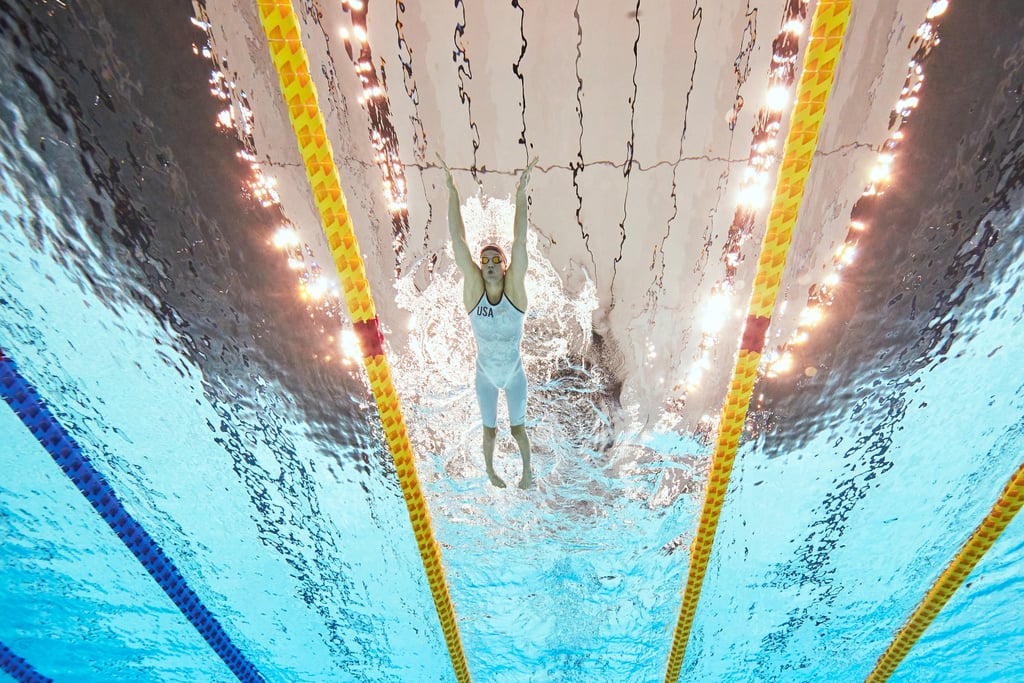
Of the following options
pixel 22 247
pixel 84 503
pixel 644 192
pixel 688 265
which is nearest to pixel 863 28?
pixel 644 192

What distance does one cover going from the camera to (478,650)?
421 centimetres

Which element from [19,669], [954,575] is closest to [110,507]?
[19,669]

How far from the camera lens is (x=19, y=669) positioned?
4453 mm

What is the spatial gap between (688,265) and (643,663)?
400 centimetres

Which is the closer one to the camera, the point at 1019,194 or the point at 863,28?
the point at 863,28

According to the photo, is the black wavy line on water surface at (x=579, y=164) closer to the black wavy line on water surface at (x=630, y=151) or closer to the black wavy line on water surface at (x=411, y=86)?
the black wavy line on water surface at (x=630, y=151)

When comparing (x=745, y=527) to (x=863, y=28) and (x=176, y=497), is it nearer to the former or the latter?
(x=863, y=28)

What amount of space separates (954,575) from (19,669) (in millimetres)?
7866

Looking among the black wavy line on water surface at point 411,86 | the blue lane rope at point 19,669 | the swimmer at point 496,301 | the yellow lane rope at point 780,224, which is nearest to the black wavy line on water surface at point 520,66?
the swimmer at point 496,301

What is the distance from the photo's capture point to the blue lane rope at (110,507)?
239cm

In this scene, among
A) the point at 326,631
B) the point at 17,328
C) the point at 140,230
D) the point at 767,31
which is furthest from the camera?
the point at 326,631

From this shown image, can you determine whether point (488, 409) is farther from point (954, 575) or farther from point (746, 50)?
point (954, 575)

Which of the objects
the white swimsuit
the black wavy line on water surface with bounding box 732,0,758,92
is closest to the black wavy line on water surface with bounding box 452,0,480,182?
the white swimsuit

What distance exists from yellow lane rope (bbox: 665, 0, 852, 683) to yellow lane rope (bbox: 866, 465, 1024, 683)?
5.31ft
